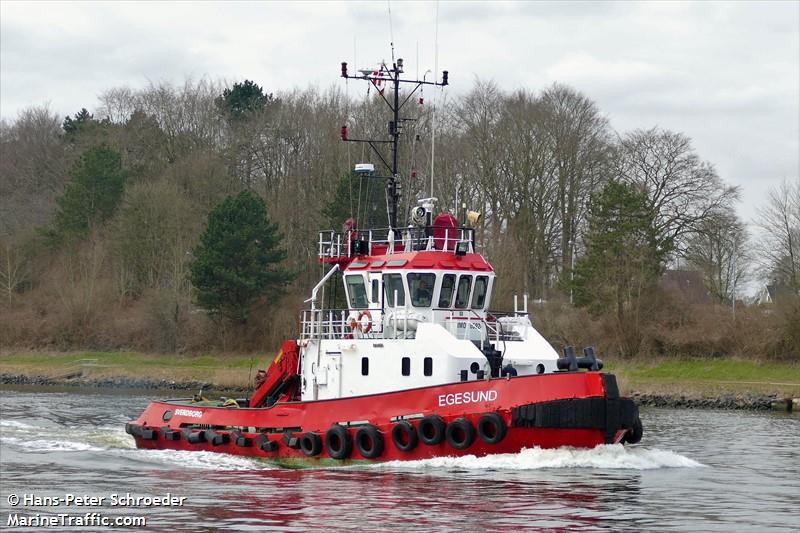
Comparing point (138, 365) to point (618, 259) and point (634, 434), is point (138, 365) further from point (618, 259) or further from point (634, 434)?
point (634, 434)

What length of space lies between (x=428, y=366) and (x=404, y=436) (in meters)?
1.38

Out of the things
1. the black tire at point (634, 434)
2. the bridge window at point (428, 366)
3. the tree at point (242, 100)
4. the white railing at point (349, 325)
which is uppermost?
the tree at point (242, 100)

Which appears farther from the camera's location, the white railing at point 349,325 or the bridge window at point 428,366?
the white railing at point 349,325

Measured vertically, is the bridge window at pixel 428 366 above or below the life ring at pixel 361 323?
below

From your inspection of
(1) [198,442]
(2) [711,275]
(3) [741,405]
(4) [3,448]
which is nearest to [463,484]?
(1) [198,442]

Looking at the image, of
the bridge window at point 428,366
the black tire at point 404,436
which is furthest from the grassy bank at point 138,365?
the black tire at point 404,436

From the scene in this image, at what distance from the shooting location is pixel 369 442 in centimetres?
1936

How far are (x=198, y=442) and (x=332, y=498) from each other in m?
6.66

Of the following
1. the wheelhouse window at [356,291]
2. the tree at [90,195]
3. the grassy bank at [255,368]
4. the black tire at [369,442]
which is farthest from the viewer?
the tree at [90,195]

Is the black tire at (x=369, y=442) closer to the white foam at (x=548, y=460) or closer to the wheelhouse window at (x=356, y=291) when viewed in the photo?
the white foam at (x=548, y=460)

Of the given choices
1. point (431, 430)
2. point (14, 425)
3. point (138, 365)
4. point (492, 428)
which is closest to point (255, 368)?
point (138, 365)

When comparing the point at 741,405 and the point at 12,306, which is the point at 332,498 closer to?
the point at 741,405

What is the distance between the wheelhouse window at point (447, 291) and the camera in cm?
2075

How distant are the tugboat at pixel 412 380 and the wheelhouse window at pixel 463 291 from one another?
0.08ft
